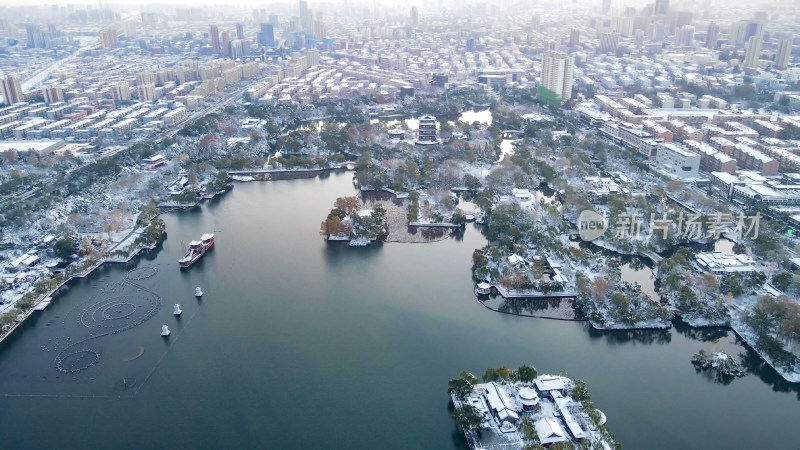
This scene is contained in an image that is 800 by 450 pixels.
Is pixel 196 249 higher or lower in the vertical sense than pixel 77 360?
higher

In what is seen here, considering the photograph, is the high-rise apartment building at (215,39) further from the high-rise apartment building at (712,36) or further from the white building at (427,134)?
the high-rise apartment building at (712,36)

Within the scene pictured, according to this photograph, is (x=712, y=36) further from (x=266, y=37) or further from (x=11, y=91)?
(x=11, y=91)

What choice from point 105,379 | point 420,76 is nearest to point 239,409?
point 105,379

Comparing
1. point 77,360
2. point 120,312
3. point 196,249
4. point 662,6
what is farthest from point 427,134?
point 662,6

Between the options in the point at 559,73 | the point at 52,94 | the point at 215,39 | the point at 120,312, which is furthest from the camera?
the point at 215,39

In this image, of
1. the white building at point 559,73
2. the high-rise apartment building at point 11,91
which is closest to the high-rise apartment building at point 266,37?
the high-rise apartment building at point 11,91
